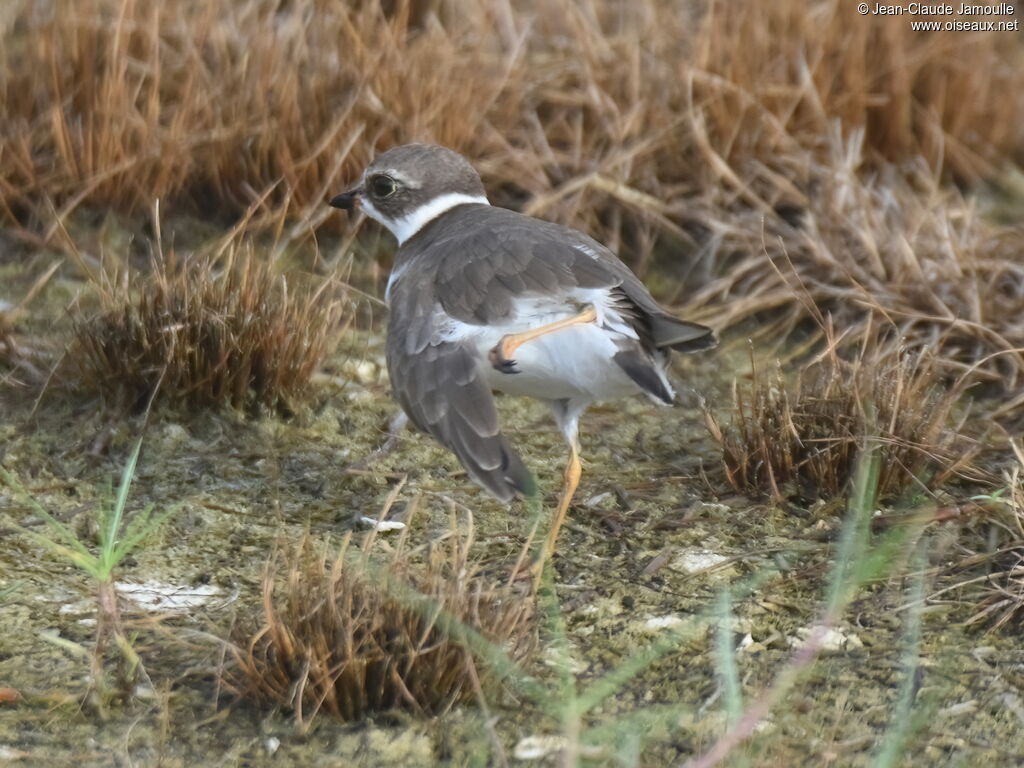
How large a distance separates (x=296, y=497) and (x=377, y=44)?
2.20m

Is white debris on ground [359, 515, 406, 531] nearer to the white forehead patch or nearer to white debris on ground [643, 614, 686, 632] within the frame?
white debris on ground [643, 614, 686, 632]

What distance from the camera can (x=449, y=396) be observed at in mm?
3359

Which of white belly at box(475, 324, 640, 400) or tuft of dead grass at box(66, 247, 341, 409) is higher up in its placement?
white belly at box(475, 324, 640, 400)

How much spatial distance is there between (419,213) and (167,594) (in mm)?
1517

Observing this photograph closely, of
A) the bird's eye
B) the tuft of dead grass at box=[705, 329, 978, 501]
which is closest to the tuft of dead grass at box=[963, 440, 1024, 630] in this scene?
the tuft of dead grass at box=[705, 329, 978, 501]

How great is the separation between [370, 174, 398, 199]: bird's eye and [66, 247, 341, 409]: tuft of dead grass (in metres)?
0.38

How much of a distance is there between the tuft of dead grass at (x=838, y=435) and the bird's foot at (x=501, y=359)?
0.76 meters

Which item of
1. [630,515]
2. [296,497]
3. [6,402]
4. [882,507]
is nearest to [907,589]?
[882,507]

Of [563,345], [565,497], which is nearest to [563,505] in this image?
[565,497]

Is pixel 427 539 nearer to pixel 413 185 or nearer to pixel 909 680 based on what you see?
pixel 413 185

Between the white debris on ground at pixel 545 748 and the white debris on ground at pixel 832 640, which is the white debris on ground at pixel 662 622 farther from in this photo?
the white debris on ground at pixel 545 748

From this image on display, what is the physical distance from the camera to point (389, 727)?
2.83 metres

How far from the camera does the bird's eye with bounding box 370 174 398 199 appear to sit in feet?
14.1

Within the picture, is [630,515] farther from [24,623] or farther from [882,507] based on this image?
[24,623]
